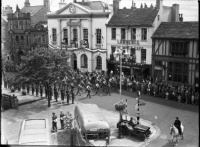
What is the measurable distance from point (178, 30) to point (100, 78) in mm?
10435

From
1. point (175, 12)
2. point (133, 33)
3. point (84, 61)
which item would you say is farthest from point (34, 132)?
point (175, 12)

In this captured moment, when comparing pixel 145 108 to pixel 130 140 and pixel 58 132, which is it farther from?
pixel 58 132

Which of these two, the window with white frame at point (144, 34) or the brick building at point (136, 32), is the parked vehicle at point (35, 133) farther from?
the window with white frame at point (144, 34)

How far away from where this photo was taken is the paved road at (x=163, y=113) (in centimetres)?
1667

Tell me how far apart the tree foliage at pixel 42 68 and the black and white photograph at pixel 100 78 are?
0.09 metres

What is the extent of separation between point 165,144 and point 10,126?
10.8m

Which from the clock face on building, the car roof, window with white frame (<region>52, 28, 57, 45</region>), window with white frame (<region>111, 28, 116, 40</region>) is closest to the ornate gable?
the clock face on building

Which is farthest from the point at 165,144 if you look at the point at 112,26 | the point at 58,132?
the point at 112,26

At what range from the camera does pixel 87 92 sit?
1152 inches

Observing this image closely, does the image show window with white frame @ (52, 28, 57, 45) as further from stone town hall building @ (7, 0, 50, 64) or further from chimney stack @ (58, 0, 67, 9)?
chimney stack @ (58, 0, 67, 9)

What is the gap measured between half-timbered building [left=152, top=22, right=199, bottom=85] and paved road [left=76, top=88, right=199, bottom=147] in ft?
15.7

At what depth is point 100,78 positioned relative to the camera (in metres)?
31.7

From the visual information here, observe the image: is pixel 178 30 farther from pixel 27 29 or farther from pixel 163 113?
pixel 27 29

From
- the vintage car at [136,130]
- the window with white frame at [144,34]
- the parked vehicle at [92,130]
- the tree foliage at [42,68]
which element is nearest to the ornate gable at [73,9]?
the window with white frame at [144,34]
